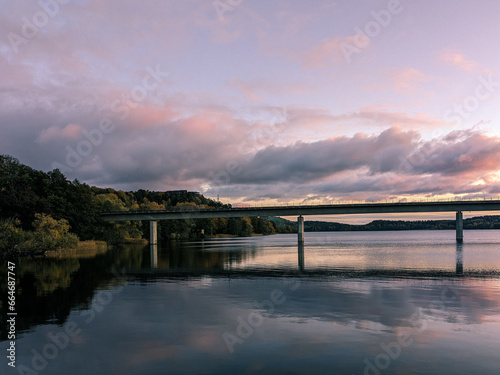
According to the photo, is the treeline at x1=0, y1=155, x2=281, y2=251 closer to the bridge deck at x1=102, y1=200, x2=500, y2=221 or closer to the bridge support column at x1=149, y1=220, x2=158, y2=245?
the bridge support column at x1=149, y1=220, x2=158, y2=245

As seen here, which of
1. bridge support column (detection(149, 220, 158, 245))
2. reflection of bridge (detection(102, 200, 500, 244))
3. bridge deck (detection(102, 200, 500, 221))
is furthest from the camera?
bridge support column (detection(149, 220, 158, 245))

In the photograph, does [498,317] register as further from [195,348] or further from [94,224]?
[94,224]

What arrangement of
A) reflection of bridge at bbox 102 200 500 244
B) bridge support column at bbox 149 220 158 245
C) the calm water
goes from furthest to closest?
bridge support column at bbox 149 220 158 245
reflection of bridge at bbox 102 200 500 244
the calm water

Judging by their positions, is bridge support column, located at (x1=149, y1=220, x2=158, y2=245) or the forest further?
bridge support column, located at (x1=149, y1=220, x2=158, y2=245)

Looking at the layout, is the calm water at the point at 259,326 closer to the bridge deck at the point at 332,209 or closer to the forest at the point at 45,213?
the forest at the point at 45,213

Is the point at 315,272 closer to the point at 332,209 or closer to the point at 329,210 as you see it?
the point at 332,209

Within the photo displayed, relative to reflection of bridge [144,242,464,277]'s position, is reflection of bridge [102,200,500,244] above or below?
above

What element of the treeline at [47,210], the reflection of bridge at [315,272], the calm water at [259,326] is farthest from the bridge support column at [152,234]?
the calm water at [259,326]

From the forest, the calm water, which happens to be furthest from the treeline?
the calm water

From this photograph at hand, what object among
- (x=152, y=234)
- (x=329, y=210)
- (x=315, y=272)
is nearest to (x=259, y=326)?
(x=315, y=272)

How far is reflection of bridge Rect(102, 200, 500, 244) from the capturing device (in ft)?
430

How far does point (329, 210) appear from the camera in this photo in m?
138

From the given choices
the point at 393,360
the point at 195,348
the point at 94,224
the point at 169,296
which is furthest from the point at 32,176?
the point at 393,360

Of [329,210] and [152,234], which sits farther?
[152,234]
